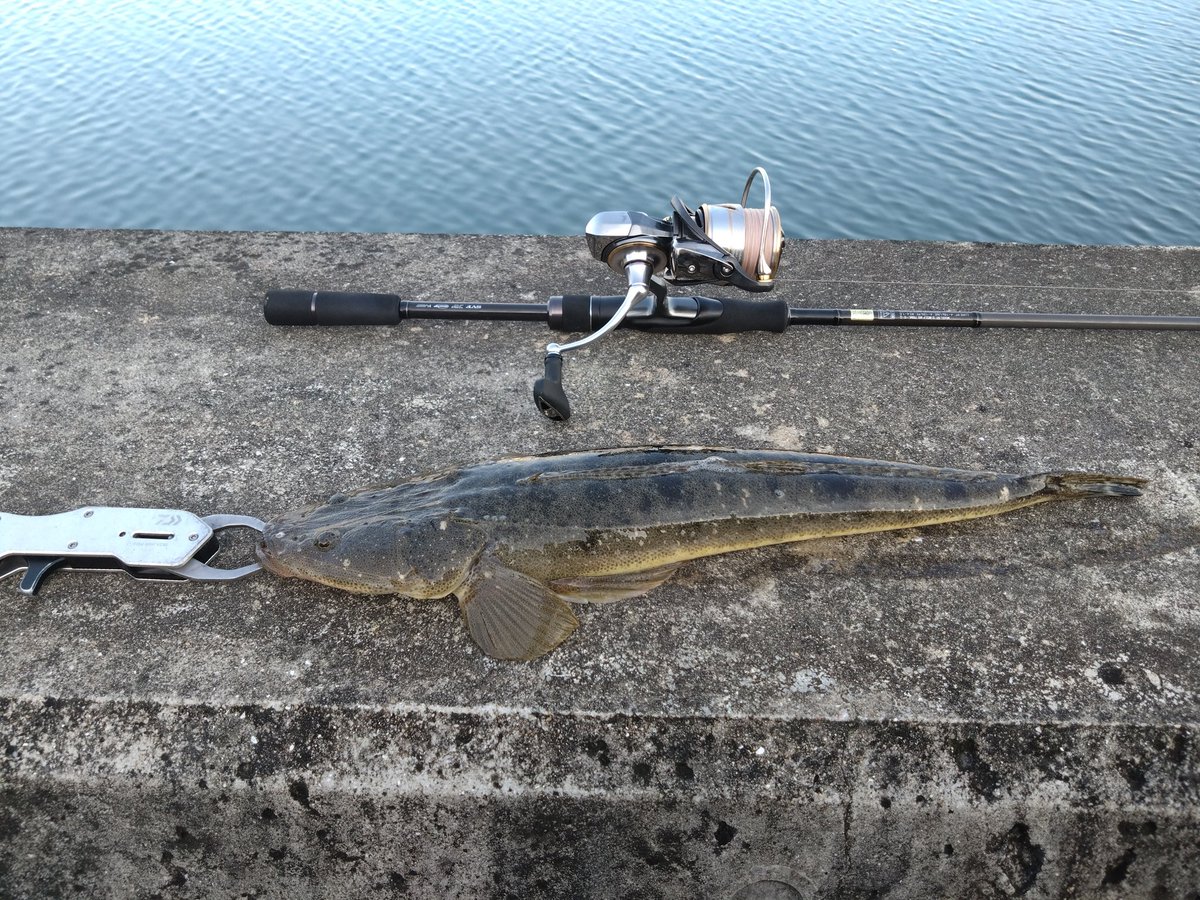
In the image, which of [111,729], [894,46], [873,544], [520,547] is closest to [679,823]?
[520,547]

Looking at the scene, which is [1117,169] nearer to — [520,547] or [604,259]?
[604,259]

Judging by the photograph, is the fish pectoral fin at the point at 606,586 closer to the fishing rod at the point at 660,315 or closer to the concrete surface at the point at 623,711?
the concrete surface at the point at 623,711

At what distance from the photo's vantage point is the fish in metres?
2.71

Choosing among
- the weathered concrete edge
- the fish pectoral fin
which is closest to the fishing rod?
the fish pectoral fin

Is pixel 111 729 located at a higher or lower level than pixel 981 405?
lower

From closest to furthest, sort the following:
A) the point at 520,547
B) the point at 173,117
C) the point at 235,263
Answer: the point at 520,547 → the point at 235,263 → the point at 173,117

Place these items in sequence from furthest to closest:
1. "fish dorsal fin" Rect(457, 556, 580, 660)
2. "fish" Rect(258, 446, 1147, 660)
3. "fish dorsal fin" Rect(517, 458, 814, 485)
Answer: "fish dorsal fin" Rect(517, 458, 814, 485)
"fish" Rect(258, 446, 1147, 660)
"fish dorsal fin" Rect(457, 556, 580, 660)

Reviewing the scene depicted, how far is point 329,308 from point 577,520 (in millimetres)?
1900

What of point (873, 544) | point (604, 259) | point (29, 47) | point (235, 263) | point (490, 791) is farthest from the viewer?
point (29, 47)

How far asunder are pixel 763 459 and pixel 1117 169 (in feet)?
34.5

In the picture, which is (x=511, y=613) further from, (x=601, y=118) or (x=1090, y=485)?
(x=601, y=118)

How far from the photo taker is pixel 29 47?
13922 mm

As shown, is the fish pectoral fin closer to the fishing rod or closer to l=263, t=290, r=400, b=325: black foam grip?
the fishing rod

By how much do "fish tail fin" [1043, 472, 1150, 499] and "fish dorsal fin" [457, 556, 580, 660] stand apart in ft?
5.85
